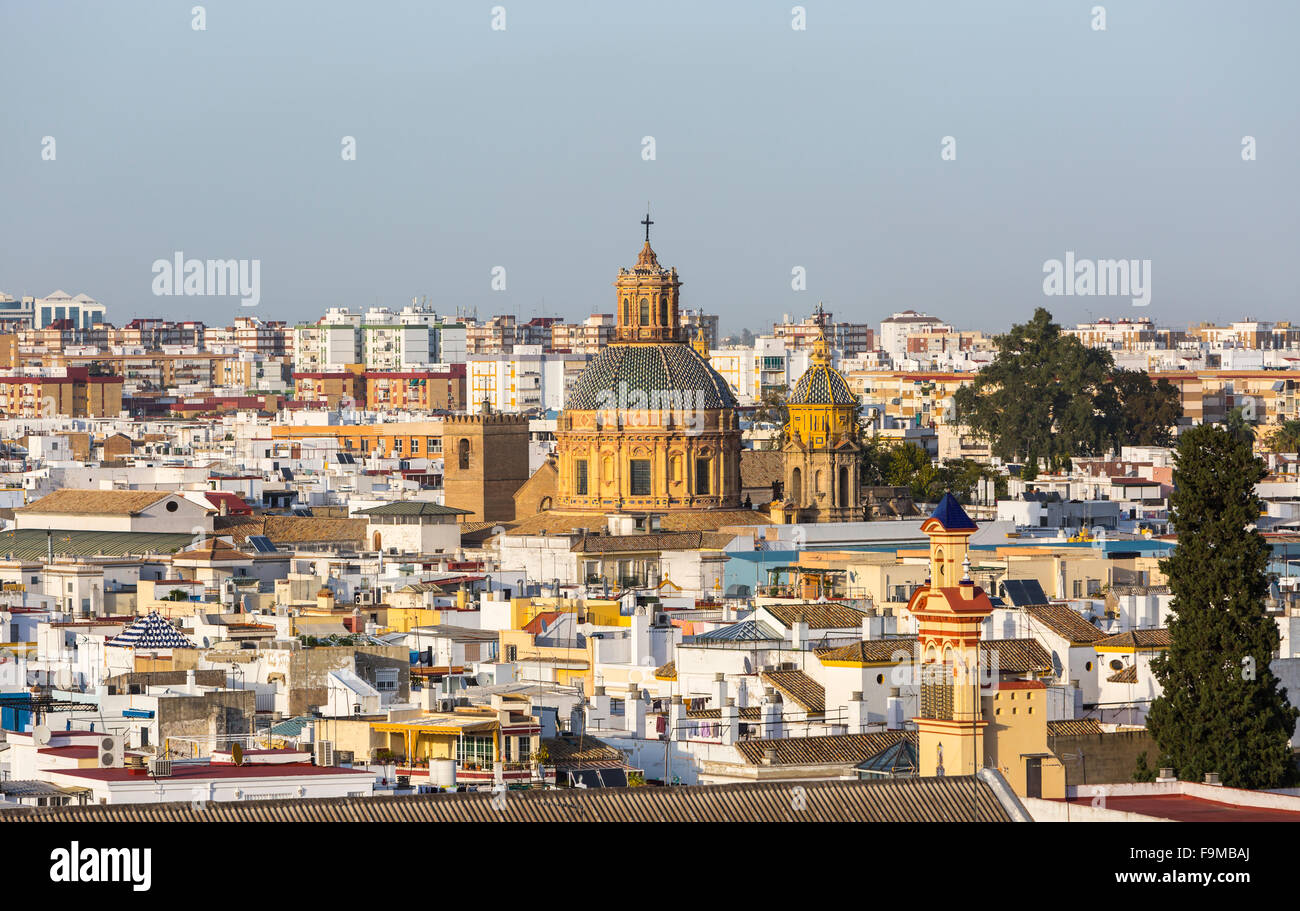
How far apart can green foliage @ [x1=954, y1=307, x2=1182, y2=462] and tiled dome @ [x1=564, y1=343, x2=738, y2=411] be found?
3516 cm

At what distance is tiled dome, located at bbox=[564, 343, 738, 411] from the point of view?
233 ft

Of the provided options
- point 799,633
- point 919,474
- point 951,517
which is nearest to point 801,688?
point 799,633

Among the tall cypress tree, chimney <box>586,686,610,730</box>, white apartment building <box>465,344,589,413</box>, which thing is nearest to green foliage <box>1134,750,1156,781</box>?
the tall cypress tree

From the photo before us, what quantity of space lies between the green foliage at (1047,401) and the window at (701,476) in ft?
118

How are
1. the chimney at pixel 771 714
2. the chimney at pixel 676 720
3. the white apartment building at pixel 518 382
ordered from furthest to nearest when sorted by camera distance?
the white apartment building at pixel 518 382, the chimney at pixel 771 714, the chimney at pixel 676 720

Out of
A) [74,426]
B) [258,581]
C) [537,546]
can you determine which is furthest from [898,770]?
[74,426]

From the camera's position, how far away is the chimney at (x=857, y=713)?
1225 inches

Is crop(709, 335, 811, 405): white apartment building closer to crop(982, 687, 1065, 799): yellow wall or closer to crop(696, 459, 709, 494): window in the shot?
crop(696, 459, 709, 494): window

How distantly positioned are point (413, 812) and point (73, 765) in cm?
674

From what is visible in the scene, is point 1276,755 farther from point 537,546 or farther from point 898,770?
point 537,546

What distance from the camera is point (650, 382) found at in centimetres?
7125

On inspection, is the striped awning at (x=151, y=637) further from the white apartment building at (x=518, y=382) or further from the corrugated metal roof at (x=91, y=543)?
the white apartment building at (x=518, y=382)

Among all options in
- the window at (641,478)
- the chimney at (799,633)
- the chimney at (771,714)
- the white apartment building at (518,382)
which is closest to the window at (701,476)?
the window at (641,478)

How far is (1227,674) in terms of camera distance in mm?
30859
